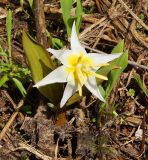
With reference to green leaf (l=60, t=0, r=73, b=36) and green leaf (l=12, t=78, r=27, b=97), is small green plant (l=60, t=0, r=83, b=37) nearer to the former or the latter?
green leaf (l=60, t=0, r=73, b=36)

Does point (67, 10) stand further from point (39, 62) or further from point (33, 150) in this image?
point (33, 150)

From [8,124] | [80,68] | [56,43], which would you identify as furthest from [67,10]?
[8,124]

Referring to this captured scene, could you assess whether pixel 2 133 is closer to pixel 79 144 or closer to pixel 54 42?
pixel 79 144

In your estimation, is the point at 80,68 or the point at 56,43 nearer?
the point at 80,68

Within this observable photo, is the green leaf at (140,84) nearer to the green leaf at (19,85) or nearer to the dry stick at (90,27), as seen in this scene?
the dry stick at (90,27)

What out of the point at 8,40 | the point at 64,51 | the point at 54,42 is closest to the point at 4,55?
the point at 8,40

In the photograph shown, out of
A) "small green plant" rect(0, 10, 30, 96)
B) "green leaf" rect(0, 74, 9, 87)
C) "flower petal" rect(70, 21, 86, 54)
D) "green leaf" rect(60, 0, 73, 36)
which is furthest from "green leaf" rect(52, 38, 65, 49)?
"flower petal" rect(70, 21, 86, 54)
